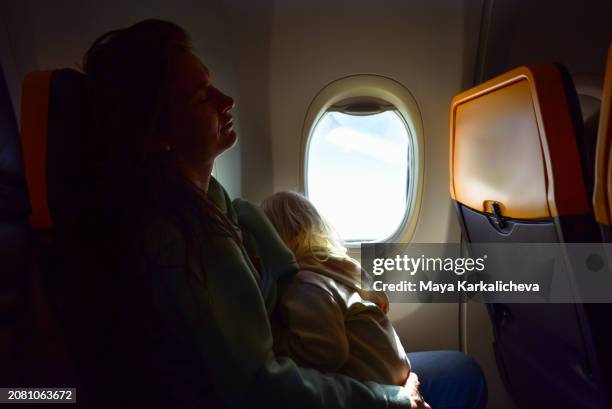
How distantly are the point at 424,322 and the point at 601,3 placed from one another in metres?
1.54

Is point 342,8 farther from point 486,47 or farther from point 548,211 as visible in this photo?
point 548,211

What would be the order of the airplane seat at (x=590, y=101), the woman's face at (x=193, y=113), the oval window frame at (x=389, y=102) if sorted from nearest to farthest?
the woman's face at (x=193, y=113)
the airplane seat at (x=590, y=101)
the oval window frame at (x=389, y=102)

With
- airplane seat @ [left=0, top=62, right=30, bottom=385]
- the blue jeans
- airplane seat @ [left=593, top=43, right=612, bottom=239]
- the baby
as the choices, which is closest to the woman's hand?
the baby

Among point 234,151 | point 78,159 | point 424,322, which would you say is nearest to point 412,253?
point 424,322

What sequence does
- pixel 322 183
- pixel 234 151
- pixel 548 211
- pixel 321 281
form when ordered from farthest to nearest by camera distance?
pixel 322 183, pixel 234 151, pixel 321 281, pixel 548 211

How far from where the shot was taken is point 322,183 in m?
2.02

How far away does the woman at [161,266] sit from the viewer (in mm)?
811

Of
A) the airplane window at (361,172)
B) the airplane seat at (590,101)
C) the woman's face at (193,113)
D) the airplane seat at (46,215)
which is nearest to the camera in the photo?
the airplane seat at (46,215)

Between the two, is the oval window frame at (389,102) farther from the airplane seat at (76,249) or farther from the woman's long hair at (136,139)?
the airplane seat at (76,249)

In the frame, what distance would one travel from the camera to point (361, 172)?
205cm

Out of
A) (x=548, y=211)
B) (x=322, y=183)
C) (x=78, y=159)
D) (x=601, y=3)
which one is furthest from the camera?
(x=322, y=183)

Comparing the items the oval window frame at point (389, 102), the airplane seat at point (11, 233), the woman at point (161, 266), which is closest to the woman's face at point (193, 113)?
the woman at point (161, 266)

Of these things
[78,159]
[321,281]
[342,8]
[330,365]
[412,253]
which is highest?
[342,8]

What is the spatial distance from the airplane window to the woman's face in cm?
100
